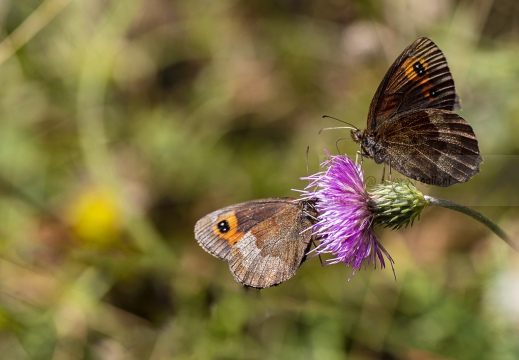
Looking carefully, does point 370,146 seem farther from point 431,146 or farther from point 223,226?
point 223,226

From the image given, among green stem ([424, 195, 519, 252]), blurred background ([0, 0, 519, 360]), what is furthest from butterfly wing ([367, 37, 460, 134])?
blurred background ([0, 0, 519, 360])

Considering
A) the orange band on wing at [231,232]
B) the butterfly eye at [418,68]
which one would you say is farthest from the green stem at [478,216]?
the orange band on wing at [231,232]

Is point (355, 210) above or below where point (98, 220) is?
above

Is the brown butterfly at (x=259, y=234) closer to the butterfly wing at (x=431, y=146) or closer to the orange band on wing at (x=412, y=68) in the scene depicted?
the butterfly wing at (x=431, y=146)

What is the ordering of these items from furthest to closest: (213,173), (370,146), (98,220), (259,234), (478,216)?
1. (213,173)
2. (98,220)
3. (370,146)
4. (259,234)
5. (478,216)

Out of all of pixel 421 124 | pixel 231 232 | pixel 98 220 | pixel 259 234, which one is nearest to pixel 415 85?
pixel 421 124

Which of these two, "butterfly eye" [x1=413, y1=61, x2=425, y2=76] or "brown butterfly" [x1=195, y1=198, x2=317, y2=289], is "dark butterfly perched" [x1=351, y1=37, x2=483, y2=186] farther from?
"brown butterfly" [x1=195, y1=198, x2=317, y2=289]

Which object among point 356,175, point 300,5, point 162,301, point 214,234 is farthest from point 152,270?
point 300,5
